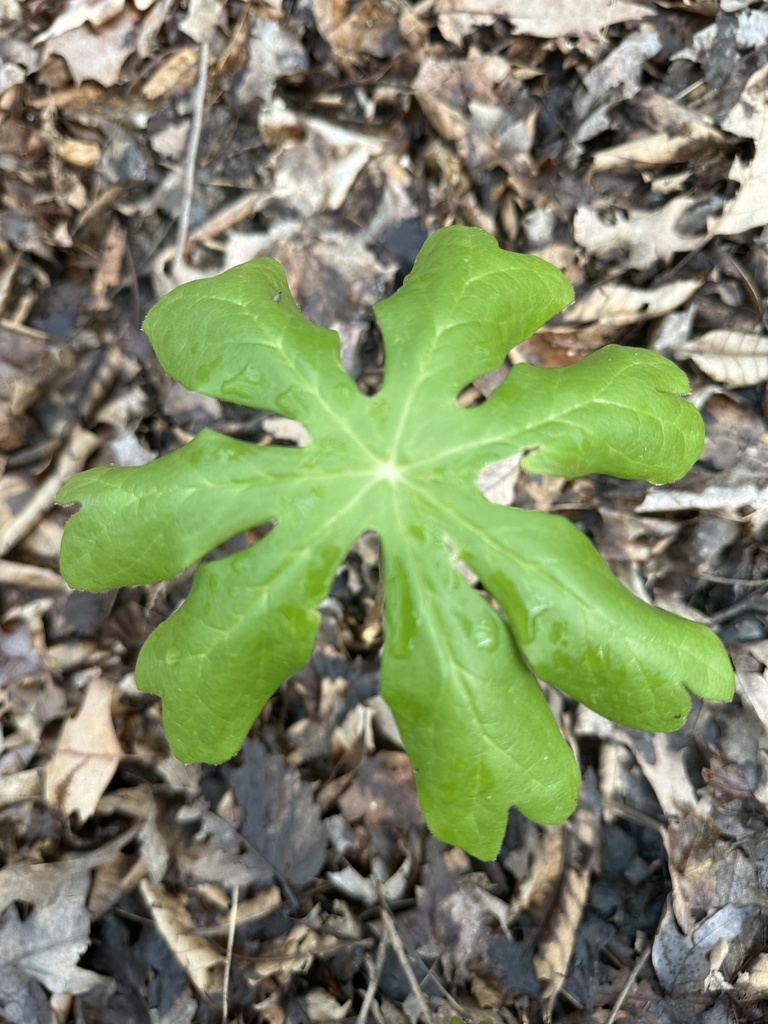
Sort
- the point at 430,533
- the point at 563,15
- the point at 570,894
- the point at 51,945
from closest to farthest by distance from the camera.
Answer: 1. the point at 430,533
2. the point at 570,894
3. the point at 51,945
4. the point at 563,15

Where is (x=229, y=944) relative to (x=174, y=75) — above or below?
below

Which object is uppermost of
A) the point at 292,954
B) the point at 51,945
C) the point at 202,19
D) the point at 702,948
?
the point at 202,19

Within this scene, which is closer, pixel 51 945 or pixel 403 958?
Answer: pixel 403 958

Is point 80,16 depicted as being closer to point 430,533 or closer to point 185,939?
point 430,533

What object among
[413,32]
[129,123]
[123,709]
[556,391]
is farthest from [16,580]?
[413,32]

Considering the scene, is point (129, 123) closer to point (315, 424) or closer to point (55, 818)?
point (315, 424)

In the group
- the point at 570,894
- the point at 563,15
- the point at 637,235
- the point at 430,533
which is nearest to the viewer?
the point at 430,533

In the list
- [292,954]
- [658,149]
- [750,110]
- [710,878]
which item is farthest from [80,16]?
[710,878]
